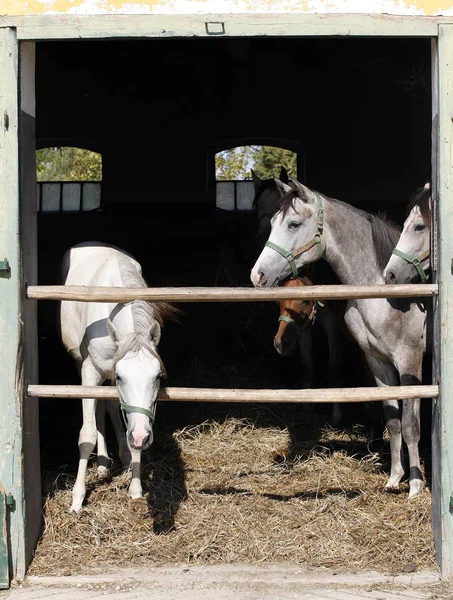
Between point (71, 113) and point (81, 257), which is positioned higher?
point (71, 113)

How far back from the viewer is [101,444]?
18.2 feet

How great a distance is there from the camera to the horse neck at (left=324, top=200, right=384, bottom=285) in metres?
5.16

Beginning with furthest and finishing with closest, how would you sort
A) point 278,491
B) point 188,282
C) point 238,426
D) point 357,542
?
point 188,282 < point 238,426 < point 278,491 < point 357,542

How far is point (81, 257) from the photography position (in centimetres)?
582

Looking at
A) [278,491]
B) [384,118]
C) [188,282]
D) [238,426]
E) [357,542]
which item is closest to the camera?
[357,542]

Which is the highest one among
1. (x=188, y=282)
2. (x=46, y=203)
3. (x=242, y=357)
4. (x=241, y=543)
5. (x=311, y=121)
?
(x=311, y=121)

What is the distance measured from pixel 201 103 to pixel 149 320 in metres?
6.46

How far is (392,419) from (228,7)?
9.11 feet

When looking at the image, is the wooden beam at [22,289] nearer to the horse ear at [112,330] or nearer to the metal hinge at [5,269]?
the metal hinge at [5,269]

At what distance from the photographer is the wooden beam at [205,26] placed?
4031mm

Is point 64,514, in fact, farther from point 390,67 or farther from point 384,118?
point 384,118

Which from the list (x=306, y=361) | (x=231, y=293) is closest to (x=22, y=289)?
(x=231, y=293)

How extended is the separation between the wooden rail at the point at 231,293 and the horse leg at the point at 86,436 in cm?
100

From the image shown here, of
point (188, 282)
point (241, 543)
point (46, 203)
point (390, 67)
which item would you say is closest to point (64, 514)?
point (241, 543)
